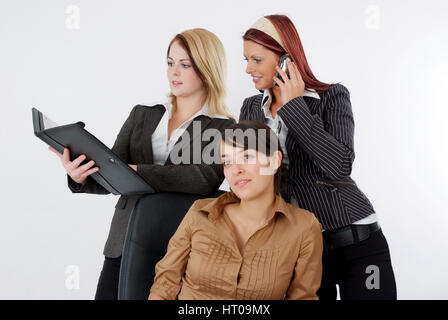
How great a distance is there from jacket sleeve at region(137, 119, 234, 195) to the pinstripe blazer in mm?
307

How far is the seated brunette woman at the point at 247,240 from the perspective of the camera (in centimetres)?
185

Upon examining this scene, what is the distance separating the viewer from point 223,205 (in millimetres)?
2027

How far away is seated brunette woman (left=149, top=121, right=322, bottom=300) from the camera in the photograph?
185 centimetres

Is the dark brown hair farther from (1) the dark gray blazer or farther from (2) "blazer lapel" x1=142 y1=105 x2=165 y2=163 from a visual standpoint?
(2) "blazer lapel" x1=142 y1=105 x2=165 y2=163

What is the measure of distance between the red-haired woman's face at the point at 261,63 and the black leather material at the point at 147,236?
490 millimetres

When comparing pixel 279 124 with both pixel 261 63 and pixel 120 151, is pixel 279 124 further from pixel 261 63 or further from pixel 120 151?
pixel 120 151

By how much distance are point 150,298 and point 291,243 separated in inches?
20.8

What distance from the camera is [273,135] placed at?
2004 millimetres

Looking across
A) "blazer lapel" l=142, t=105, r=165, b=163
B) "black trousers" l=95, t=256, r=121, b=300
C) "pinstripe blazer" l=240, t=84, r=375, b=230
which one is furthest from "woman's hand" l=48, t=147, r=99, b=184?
"pinstripe blazer" l=240, t=84, r=375, b=230

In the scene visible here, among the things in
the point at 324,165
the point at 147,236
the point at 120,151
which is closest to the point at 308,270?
the point at 324,165

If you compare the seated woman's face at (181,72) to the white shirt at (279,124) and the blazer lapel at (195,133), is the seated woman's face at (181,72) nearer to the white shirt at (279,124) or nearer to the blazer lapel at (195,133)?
the blazer lapel at (195,133)

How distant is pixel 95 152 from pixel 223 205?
0.51 m
